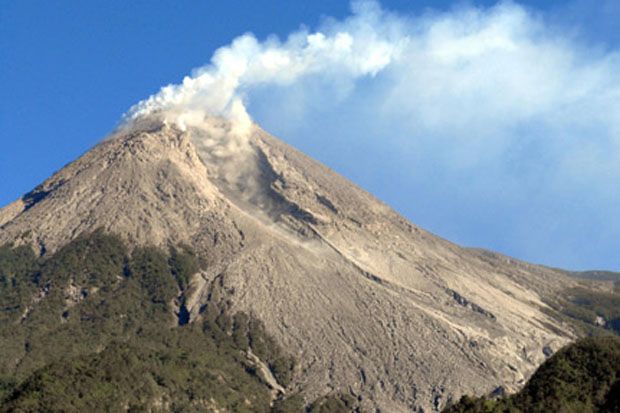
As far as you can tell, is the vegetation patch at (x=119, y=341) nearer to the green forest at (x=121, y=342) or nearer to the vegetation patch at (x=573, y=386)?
the green forest at (x=121, y=342)

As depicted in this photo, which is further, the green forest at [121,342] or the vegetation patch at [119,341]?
the green forest at [121,342]

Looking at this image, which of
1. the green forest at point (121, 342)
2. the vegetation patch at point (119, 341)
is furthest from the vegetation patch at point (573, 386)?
the green forest at point (121, 342)

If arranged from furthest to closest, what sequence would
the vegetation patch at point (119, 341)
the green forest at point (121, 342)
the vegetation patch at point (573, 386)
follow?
the green forest at point (121, 342), the vegetation patch at point (119, 341), the vegetation patch at point (573, 386)

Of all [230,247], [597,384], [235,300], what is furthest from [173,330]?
[597,384]

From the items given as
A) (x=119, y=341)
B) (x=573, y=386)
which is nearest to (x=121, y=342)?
(x=119, y=341)

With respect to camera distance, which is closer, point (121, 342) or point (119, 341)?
point (121, 342)

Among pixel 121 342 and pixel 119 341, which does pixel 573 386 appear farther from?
pixel 119 341

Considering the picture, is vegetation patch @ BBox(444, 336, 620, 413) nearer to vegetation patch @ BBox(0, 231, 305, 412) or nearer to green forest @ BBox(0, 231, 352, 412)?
vegetation patch @ BBox(0, 231, 305, 412)

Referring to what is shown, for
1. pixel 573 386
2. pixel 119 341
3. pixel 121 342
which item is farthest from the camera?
pixel 119 341

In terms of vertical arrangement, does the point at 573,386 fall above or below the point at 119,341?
above

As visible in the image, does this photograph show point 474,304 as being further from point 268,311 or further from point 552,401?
point 552,401

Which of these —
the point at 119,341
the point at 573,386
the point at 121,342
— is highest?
the point at 573,386
